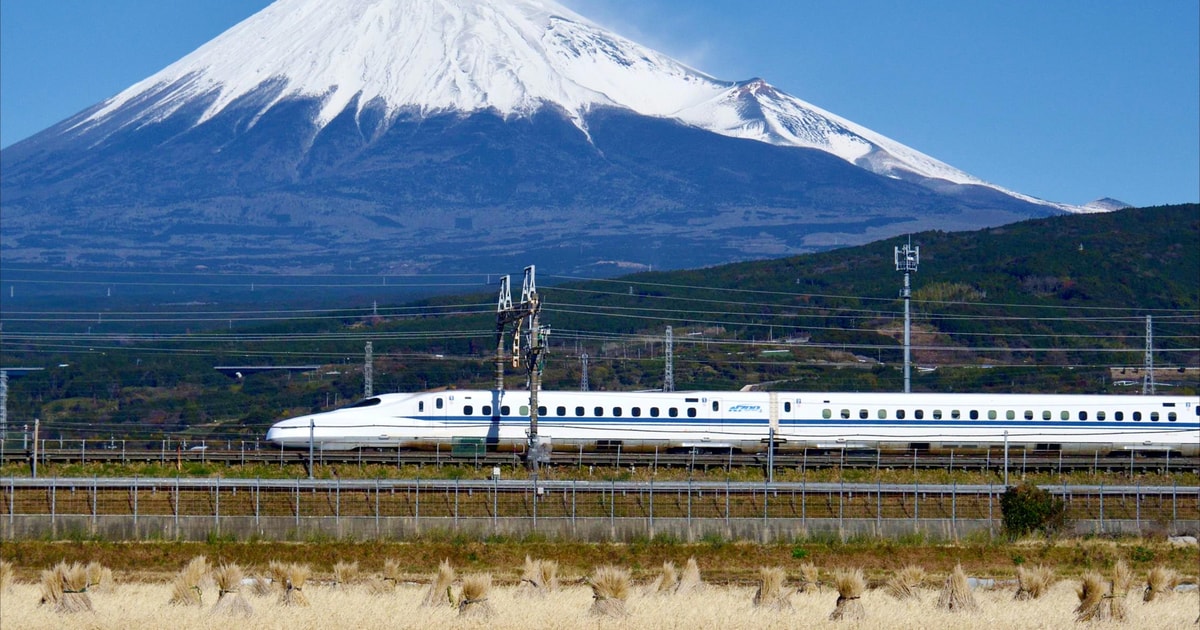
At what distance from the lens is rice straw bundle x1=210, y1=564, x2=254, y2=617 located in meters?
34.1

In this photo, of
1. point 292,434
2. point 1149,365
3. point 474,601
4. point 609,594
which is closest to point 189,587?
point 474,601

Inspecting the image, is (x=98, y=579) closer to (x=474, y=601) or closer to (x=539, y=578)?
(x=474, y=601)

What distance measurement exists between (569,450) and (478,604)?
87.2 feet

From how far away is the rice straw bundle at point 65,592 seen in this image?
34719mm

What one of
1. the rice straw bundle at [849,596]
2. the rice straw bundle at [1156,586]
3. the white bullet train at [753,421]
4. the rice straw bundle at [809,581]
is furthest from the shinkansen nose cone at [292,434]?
the rice straw bundle at [1156,586]

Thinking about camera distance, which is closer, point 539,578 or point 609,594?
point 609,594

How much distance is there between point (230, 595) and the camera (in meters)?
34.9

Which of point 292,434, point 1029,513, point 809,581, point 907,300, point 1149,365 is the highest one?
point 907,300

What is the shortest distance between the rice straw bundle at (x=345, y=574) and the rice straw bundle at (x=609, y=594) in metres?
7.13

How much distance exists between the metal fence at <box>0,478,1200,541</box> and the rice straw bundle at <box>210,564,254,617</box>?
9.14m

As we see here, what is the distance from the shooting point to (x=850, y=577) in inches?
1399

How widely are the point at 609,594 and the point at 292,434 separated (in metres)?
26.1

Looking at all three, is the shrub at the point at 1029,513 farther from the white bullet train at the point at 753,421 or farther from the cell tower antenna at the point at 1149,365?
the cell tower antenna at the point at 1149,365

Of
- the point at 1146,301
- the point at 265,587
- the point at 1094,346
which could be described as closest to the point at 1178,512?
the point at 265,587
